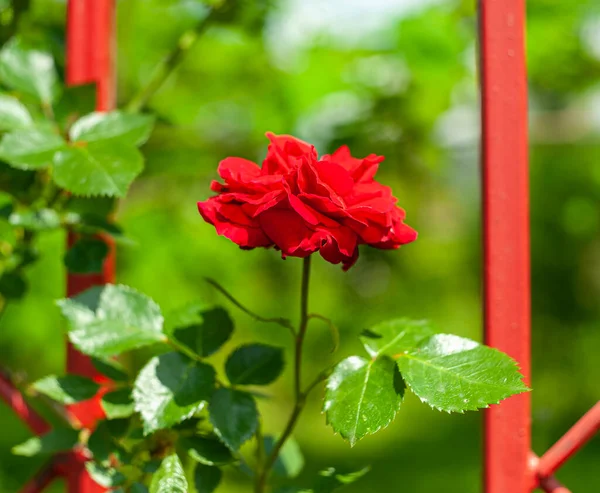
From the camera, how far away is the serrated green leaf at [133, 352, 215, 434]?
65 centimetres

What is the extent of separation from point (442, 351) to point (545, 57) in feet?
4.42

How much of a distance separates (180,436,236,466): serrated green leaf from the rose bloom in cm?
24

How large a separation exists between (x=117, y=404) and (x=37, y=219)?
241 millimetres

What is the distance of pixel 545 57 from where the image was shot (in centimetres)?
176

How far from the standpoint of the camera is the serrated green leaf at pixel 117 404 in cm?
74

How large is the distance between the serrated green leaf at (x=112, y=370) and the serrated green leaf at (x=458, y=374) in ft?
1.09

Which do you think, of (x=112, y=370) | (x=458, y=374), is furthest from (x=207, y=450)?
(x=458, y=374)

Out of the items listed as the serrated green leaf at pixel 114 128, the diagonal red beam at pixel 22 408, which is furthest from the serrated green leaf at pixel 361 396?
the diagonal red beam at pixel 22 408

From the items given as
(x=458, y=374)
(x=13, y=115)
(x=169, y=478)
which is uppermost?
(x=13, y=115)

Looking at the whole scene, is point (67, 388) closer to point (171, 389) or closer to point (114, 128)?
point (171, 389)

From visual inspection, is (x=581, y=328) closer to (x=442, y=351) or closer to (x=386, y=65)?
(x=386, y=65)

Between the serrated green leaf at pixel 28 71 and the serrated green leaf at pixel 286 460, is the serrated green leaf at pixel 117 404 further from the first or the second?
the serrated green leaf at pixel 28 71

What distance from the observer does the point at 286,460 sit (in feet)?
2.86

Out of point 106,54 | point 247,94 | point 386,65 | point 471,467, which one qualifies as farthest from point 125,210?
point 471,467
